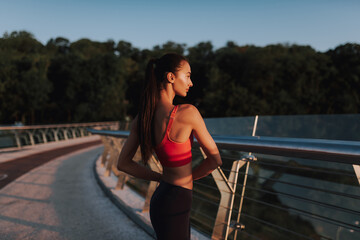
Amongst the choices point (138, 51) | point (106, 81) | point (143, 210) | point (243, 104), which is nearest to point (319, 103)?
point (243, 104)

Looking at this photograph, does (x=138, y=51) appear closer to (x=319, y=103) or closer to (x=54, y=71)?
(x=54, y=71)

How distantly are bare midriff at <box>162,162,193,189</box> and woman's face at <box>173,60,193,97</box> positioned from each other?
46 cm

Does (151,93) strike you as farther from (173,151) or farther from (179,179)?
(179,179)

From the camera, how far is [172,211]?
175cm

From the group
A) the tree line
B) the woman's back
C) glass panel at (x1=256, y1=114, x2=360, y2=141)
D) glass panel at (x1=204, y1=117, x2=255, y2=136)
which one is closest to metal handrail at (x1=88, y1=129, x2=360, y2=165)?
the woman's back

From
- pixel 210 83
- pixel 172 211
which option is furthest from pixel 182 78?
pixel 210 83

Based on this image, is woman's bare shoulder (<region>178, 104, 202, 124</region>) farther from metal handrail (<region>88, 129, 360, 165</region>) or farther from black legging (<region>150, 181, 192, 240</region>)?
metal handrail (<region>88, 129, 360, 165</region>)

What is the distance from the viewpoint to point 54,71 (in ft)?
160

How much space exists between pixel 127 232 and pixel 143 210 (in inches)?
18.9

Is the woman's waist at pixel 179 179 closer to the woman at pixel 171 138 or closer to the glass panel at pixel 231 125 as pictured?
the woman at pixel 171 138

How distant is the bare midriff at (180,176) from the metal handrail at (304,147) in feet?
2.05

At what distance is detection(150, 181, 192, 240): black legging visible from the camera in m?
1.76

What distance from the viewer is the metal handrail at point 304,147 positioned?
1.58 metres

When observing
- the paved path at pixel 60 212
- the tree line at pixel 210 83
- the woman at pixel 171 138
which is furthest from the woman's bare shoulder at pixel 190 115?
the tree line at pixel 210 83
